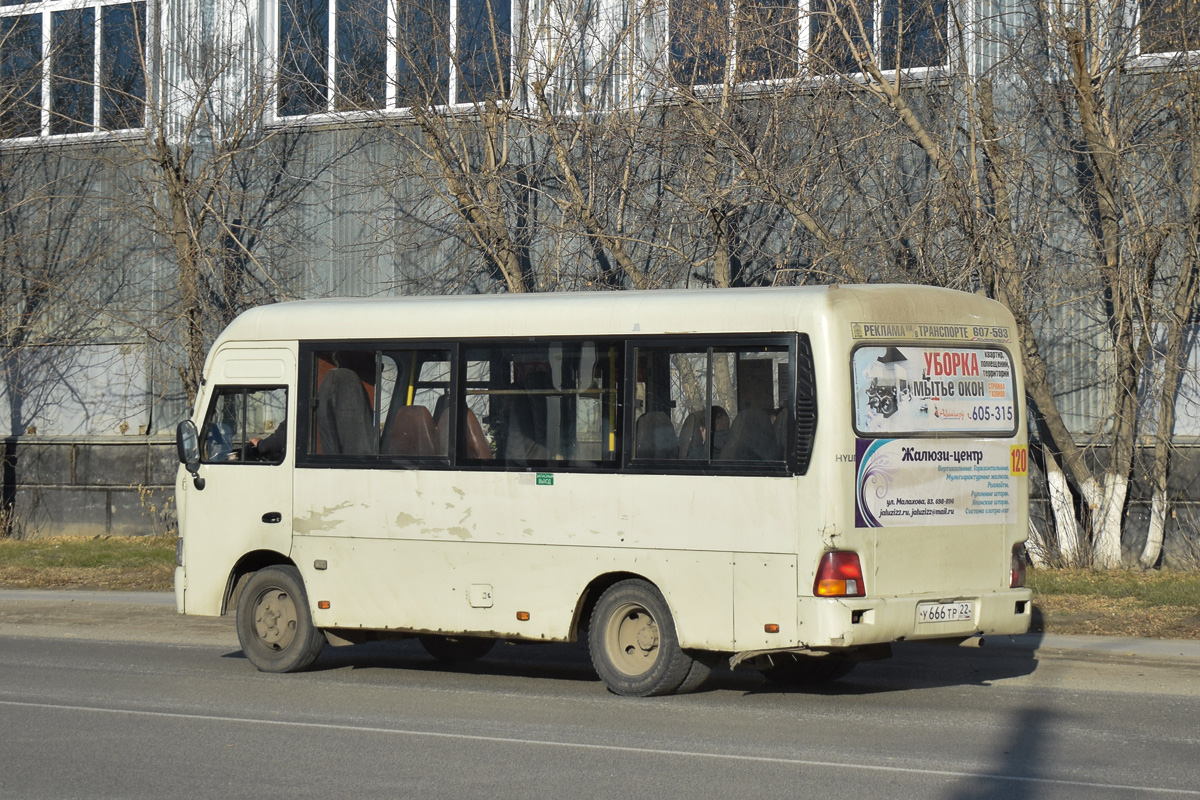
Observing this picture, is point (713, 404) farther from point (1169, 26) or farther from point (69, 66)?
point (69, 66)

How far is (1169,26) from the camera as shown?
15188 mm

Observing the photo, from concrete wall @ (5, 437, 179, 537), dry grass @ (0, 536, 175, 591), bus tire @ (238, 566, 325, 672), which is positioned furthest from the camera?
concrete wall @ (5, 437, 179, 537)

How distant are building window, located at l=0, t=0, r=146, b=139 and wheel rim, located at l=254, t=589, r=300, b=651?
11.6 m

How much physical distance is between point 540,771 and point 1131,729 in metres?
3.65

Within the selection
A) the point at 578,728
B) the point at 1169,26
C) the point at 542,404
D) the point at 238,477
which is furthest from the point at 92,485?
the point at 1169,26

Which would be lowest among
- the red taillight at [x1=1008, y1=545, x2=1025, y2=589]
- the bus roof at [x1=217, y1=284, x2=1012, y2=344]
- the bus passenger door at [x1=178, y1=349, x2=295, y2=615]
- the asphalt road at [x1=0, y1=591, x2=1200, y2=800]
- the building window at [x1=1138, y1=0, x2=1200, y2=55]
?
the asphalt road at [x1=0, y1=591, x2=1200, y2=800]

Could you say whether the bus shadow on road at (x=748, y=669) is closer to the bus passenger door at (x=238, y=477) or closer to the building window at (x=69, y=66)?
the bus passenger door at (x=238, y=477)

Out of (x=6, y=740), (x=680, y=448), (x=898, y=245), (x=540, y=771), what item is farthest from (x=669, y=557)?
(x=898, y=245)

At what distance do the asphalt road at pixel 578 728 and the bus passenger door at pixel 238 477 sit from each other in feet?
2.84

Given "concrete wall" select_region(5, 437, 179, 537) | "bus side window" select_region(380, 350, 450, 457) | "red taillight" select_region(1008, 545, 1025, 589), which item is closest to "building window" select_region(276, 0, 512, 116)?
"concrete wall" select_region(5, 437, 179, 537)

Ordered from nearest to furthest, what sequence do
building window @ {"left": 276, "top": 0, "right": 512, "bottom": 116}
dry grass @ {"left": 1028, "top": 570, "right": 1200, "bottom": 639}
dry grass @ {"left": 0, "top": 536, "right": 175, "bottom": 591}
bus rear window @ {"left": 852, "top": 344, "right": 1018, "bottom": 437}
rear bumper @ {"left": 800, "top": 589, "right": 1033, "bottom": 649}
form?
rear bumper @ {"left": 800, "top": 589, "right": 1033, "bottom": 649}, bus rear window @ {"left": 852, "top": 344, "right": 1018, "bottom": 437}, dry grass @ {"left": 1028, "top": 570, "right": 1200, "bottom": 639}, dry grass @ {"left": 0, "top": 536, "right": 175, "bottom": 591}, building window @ {"left": 276, "top": 0, "right": 512, "bottom": 116}

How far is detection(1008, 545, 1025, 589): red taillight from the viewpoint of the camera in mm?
9883

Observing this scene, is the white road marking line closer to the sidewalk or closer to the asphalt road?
the asphalt road

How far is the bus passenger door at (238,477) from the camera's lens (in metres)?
11.3
